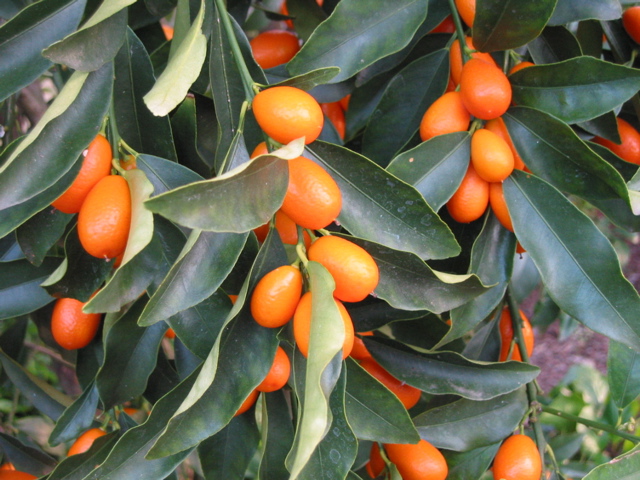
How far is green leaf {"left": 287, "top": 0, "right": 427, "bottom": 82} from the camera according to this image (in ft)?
2.35

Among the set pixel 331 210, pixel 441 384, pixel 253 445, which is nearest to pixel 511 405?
pixel 441 384

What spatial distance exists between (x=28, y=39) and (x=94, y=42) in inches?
5.2

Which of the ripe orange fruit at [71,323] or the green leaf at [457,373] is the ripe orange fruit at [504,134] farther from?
the ripe orange fruit at [71,323]

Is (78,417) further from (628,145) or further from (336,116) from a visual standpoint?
(628,145)

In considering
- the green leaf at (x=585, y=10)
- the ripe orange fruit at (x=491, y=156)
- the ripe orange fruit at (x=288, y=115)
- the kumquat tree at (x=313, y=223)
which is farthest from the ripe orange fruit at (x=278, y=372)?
the green leaf at (x=585, y=10)

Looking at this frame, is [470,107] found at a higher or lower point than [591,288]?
higher

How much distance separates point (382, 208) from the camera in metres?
0.64

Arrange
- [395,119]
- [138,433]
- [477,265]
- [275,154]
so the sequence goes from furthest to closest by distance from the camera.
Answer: [395,119] → [477,265] → [138,433] → [275,154]

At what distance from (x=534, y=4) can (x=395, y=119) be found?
25 cm

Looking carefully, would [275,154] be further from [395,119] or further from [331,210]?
[395,119]

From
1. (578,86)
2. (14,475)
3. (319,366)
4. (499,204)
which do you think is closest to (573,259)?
(499,204)

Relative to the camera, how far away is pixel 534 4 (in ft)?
2.19

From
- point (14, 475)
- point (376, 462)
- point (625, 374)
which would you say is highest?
point (14, 475)

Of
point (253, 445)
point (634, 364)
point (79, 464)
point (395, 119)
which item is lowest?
point (634, 364)
